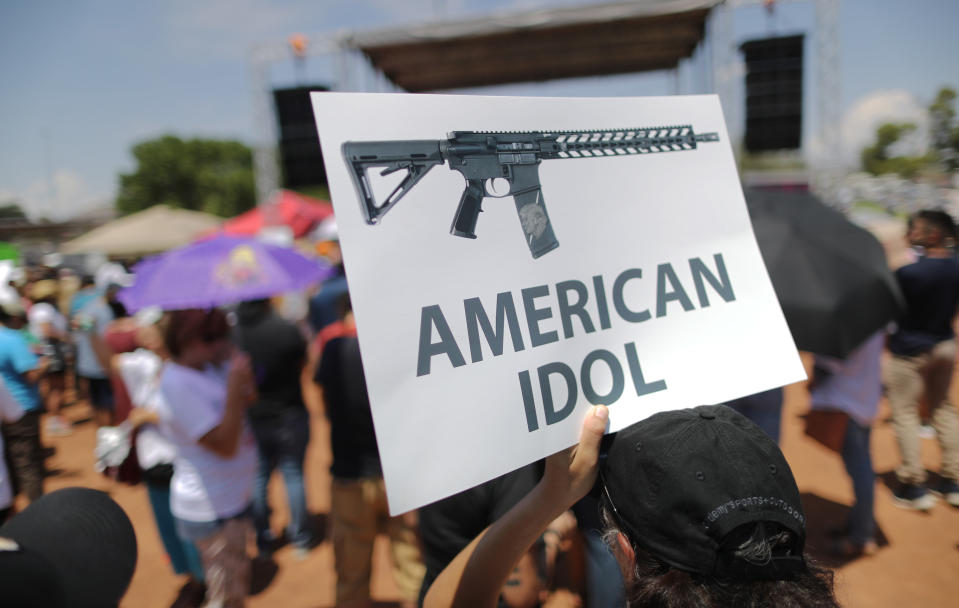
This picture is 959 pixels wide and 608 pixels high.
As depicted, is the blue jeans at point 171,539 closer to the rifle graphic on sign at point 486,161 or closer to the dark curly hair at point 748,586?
the rifle graphic on sign at point 486,161

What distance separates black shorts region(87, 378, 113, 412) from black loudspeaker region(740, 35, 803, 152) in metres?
12.4

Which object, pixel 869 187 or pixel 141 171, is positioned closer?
pixel 869 187

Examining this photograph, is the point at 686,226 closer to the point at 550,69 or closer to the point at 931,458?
the point at 931,458

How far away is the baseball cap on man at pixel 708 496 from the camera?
0.79 m

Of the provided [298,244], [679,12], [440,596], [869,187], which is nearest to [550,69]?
[679,12]

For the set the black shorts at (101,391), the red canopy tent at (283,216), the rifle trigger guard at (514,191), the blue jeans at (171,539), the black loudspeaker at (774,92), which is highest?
the black loudspeaker at (774,92)

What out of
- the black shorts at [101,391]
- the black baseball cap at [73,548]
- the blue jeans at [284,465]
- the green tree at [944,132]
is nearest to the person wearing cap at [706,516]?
the black baseball cap at [73,548]

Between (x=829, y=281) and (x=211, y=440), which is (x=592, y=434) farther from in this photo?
(x=829, y=281)

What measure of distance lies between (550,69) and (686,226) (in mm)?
14611

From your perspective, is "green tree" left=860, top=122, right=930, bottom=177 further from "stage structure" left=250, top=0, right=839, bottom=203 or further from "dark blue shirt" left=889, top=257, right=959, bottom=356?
"dark blue shirt" left=889, top=257, right=959, bottom=356

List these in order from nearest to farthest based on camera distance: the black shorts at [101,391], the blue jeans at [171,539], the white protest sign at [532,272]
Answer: the white protest sign at [532,272], the blue jeans at [171,539], the black shorts at [101,391]

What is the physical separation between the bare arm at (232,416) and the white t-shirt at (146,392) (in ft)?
1.98

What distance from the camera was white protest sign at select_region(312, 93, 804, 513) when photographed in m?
0.94

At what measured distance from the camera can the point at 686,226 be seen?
4.31 ft
